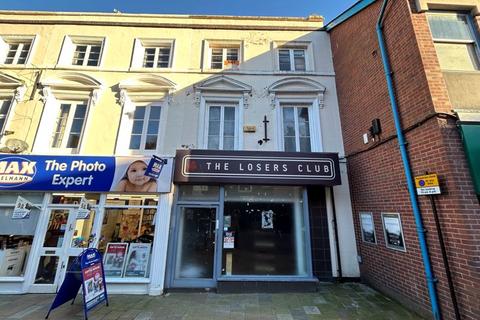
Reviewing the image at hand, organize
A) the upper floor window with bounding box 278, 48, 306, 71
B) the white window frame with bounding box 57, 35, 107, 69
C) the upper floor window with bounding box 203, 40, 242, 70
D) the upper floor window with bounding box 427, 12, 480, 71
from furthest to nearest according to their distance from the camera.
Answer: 1. the upper floor window with bounding box 278, 48, 306, 71
2. the upper floor window with bounding box 203, 40, 242, 70
3. the white window frame with bounding box 57, 35, 107, 69
4. the upper floor window with bounding box 427, 12, 480, 71

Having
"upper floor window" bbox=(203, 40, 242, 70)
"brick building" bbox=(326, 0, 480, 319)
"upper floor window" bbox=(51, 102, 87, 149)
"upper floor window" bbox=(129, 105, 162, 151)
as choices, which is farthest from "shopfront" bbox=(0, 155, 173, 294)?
"brick building" bbox=(326, 0, 480, 319)

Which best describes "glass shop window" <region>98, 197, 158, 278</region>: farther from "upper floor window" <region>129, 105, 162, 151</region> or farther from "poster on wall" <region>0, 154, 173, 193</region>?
"upper floor window" <region>129, 105, 162, 151</region>

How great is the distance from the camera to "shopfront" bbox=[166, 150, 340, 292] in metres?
5.75

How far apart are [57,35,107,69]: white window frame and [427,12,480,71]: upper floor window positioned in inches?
384

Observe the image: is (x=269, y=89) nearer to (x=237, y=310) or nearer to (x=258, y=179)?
(x=258, y=179)

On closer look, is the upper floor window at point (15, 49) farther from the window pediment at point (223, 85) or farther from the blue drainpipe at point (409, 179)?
the blue drainpipe at point (409, 179)

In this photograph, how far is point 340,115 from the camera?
716cm

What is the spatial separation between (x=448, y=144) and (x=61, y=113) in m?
10.3

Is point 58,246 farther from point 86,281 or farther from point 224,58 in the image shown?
point 224,58

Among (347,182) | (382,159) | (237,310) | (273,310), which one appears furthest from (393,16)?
(237,310)

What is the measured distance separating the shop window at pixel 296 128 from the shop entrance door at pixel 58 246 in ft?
20.2

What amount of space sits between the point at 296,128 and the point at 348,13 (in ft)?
13.9

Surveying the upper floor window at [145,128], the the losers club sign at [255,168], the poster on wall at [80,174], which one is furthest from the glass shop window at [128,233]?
the upper floor window at [145,128]

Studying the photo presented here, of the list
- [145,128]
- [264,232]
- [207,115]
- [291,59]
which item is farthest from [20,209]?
[291,59]
